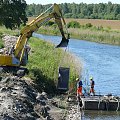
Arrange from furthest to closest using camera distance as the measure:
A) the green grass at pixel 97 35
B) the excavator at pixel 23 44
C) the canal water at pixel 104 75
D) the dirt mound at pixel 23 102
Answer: the green grass at pixel 97 35 < the excavator at pixel 23 44 < the canal water at pixel 104 75 < the dirt mound at pixel 23 102

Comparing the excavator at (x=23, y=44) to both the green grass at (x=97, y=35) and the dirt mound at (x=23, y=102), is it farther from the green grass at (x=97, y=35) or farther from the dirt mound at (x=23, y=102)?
the green grass at (x=97, y=35)

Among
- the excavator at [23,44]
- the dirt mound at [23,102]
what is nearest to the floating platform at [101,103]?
the dirt mound at [23,102]

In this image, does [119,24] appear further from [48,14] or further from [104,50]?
[48,14]

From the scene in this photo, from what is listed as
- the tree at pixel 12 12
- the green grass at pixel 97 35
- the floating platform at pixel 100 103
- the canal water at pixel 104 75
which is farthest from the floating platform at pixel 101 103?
the green grass at pixel 97 35

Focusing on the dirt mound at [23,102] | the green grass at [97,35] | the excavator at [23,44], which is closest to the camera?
the dirt mound at [23,102]

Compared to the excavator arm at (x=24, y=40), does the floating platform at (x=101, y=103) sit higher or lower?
lower

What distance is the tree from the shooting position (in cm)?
3659

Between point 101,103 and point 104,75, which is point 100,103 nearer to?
point 101,103

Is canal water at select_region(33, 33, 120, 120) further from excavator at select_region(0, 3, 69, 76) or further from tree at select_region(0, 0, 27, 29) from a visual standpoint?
tree at select_region(0, 0, 27, 29)

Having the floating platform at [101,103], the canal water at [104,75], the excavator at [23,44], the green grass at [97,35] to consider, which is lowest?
the green grass at [97,35]

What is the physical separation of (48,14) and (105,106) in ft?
24.9

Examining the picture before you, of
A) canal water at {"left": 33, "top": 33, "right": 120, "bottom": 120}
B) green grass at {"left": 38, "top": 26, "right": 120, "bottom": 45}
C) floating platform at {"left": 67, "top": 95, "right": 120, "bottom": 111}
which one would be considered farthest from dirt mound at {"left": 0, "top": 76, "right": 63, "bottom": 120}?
green grass at {"left": 38, "top": 26, "right": 120, "bottom": 45}

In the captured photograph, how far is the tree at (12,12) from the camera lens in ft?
120

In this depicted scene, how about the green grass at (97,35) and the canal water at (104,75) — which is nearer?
the canal water at (104,75)
